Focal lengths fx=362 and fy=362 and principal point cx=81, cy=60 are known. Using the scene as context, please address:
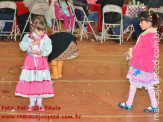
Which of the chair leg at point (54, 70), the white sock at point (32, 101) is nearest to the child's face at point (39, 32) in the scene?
the white sock at point (32, 101)

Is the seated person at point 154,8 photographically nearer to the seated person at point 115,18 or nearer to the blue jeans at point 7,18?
the seated person at point 115,18

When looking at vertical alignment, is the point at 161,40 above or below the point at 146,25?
below

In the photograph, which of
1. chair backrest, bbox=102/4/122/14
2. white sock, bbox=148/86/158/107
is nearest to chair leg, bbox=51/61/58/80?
white sock, bbox=148/86/158/107

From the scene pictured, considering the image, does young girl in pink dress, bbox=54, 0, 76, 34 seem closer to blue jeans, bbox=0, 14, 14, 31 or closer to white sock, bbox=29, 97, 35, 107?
blue jeans, bbox=0, 14, 14, 31

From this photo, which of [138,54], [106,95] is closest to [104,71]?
[106,95]

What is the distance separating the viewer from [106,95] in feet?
17.0

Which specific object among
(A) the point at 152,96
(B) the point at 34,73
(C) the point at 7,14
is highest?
(C) the point at 7,14

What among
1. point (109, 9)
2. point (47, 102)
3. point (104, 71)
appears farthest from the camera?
point (109, 9)

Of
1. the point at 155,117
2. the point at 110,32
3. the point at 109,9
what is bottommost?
the point at 155,117

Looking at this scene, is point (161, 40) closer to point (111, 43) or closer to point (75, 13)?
point (111, 43)

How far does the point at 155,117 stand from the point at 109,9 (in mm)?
5370

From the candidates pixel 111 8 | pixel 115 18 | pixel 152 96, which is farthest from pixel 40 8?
pixel 152 96

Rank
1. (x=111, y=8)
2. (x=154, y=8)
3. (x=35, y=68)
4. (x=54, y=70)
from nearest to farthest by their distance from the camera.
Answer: (x=35, y=68), (x=54, y=70), (x=111, y=8), (x=154, y=8)

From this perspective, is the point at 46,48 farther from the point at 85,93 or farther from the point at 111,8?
the point at 111,8
